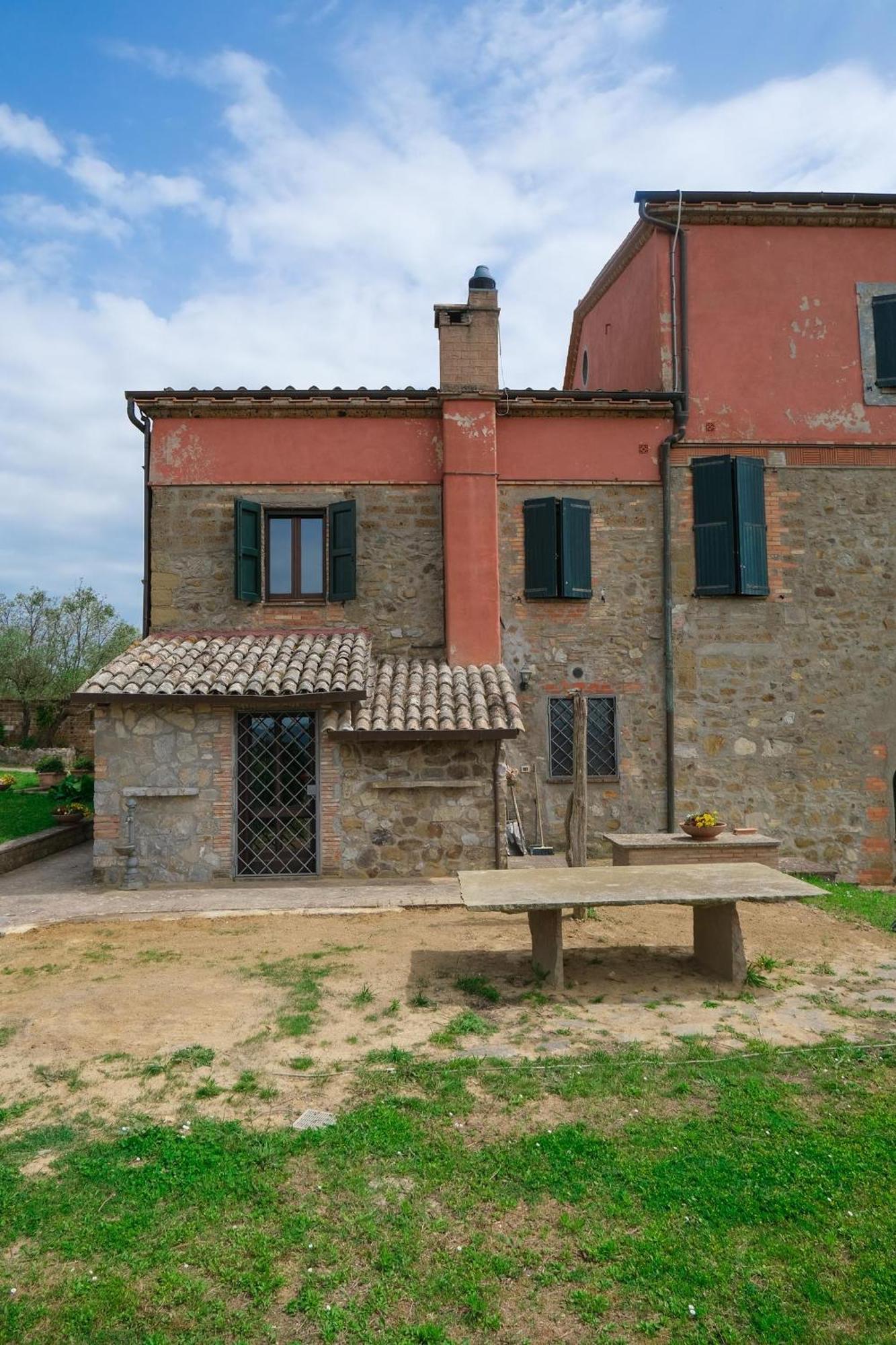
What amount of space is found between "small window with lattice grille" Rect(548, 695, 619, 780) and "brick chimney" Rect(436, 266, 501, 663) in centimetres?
118

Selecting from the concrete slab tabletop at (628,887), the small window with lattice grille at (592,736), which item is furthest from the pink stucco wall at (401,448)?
the concrete slab tabletop at (628,887)

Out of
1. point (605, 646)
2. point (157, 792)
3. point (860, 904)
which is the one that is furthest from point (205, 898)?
point (860, 904)

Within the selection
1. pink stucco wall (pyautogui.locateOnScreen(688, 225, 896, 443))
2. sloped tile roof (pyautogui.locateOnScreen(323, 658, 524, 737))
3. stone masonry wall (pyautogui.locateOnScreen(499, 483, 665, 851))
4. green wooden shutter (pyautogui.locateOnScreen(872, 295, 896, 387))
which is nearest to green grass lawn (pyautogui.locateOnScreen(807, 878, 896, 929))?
stone masonry wall (pyautogui.locateOnScreen(499, 483, 665, 851))

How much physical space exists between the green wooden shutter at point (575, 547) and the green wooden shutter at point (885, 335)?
185 inches

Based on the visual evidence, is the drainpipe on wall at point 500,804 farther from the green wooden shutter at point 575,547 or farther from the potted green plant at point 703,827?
the green wooden shutter at point 575,547

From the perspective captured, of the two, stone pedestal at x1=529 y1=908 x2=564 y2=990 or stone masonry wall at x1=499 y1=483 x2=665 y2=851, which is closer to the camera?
stone pedestal at x1=529 y1=908 x2=564 y2=990

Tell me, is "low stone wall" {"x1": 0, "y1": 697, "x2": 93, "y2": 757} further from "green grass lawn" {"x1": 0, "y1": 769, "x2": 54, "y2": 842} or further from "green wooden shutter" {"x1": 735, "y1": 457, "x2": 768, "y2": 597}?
"green wooden shutter" {"x1": 735, "y1": 457, "x2": 768, "y2": 597}

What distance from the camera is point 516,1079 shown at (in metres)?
4.70

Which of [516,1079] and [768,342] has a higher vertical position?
[768,342]

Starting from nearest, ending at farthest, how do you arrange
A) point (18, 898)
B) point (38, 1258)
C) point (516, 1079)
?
1. point (38, 1258)
2. point (516, 1079)
3. point (18, 898)

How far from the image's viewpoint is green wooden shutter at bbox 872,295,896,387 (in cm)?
1216

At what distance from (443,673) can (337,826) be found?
8.10 feet

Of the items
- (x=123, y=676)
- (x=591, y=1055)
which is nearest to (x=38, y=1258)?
(x=591, y=1055)

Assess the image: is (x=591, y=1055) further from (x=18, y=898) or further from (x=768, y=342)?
(x=768, y=342)
